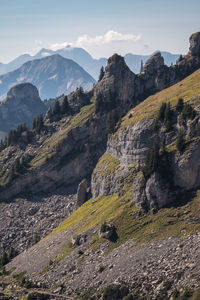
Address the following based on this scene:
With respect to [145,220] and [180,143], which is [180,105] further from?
[145,220]

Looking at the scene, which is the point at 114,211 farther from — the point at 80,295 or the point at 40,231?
the point at 40,231

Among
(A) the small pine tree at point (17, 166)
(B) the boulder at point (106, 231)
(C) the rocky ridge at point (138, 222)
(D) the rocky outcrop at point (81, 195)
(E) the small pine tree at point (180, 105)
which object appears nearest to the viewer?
A: (C) the rocky ridge at point (138, 222)

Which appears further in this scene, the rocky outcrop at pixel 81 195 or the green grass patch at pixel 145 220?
the rocky outcrop at pixel 81 195

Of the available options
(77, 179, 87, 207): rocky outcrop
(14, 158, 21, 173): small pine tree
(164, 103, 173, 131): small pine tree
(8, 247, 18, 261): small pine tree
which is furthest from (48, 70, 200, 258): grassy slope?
(14, 158, 21, 173): small pine tree

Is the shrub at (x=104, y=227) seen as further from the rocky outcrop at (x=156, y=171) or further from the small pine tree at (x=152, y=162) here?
the small pine tree at (x=152, y=162)

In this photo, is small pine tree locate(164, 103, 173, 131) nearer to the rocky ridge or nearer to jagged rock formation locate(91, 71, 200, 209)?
the rocky ridge

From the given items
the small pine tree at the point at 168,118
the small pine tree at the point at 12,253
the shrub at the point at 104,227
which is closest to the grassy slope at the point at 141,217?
the shrub at the point at 104,227

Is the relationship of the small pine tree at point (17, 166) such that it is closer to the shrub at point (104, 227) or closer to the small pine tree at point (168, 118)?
the shrub at point (104, 227)

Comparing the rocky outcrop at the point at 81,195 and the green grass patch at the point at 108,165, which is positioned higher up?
the green grass patch at the point at 108,165

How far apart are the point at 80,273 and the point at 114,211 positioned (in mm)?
23589

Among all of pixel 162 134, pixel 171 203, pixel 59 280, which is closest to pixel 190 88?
pixel 162 134

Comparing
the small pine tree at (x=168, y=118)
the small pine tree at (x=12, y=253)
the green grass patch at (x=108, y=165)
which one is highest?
the small pine tree at (x=168, y=118)

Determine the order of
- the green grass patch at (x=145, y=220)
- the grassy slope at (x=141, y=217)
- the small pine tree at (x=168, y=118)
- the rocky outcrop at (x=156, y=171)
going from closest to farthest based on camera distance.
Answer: the green grass patch at (x=145, y=220) → the grassy slope at (x=141, y=217) → the rocky outcrop at (x=156, y=171) → the small pine tree at (x=168, y=118)

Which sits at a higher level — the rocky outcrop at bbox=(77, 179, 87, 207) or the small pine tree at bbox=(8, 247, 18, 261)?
the rocky outcrop at bbox=(77, 179, 87, 207)
